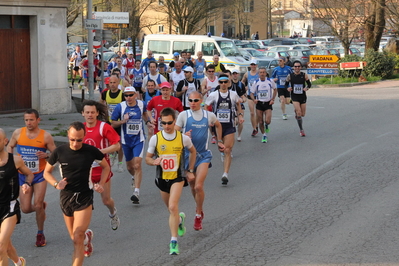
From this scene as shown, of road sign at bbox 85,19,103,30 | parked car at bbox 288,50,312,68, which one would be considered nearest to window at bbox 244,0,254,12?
parked car at bbox 288,50,312,68

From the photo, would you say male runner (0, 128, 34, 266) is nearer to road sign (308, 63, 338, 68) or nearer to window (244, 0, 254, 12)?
road sign (308, 63, 338, 68)

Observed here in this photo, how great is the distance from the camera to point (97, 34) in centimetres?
2172

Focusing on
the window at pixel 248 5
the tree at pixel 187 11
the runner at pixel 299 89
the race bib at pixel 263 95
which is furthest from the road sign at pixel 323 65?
the window at pixel 248 5

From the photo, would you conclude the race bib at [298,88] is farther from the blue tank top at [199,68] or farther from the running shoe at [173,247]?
the running shoe at [173,247]

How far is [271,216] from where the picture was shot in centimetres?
852

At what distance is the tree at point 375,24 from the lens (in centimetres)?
3436

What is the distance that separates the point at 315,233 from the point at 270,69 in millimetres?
25843

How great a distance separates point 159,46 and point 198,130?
921 inches

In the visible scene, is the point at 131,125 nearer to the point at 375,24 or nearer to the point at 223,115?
the point at 223,115

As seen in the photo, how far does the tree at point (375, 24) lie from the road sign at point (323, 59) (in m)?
4.94

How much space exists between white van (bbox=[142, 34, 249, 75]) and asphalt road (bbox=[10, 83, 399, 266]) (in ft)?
52.3

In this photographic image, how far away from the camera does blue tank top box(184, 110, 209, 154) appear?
330 inches

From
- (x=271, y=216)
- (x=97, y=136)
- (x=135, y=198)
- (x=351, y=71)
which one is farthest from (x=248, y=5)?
(x=97, y=136)

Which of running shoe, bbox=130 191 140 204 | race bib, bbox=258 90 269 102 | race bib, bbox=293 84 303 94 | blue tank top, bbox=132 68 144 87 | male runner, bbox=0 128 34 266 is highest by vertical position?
blue tank top, bbox=132 68 144 87
